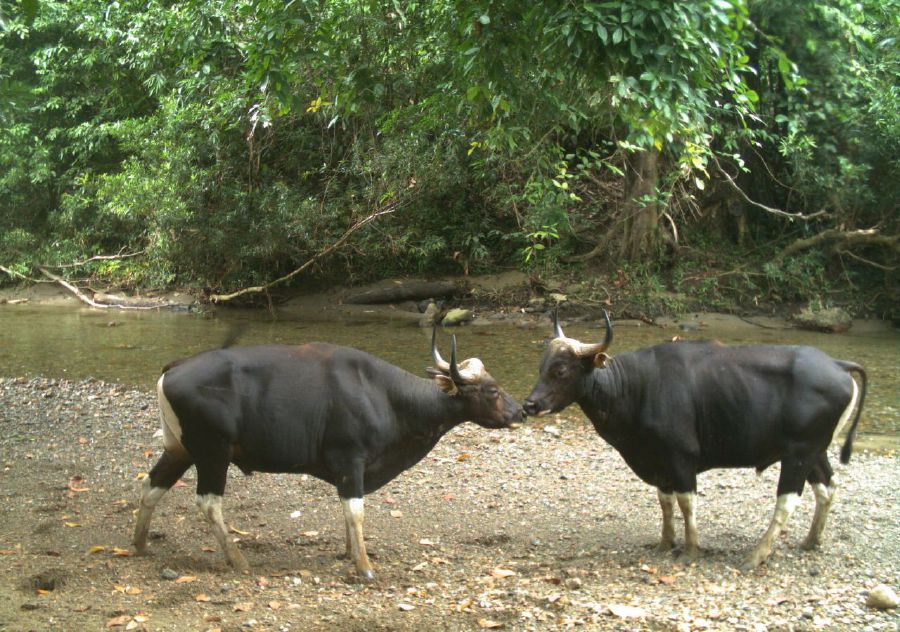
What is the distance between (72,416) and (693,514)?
7569mm

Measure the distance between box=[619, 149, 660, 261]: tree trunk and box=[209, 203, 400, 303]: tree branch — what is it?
5.08 m

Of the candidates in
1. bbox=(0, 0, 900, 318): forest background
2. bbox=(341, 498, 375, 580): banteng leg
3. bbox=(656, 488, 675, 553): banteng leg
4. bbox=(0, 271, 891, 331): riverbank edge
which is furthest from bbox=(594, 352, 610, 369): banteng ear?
bbox=(0, 271, 891, 331): riverbank edge

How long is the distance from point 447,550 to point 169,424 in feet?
7.20

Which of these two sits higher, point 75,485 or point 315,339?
point 315,339

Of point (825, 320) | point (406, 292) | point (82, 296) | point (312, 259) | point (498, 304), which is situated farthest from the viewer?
point (82, 296)

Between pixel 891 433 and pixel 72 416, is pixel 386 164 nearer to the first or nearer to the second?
pixel 72 416

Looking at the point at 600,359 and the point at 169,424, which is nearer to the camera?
the point at 169,424

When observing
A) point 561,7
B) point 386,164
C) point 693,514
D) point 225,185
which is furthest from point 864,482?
point 225,185

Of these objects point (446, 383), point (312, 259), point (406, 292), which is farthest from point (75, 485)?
point (406, 292)

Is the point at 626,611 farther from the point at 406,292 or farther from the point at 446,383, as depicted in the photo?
the point at 406,292

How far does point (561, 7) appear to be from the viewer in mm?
6070

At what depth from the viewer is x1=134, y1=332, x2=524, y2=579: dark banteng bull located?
19.8 ft

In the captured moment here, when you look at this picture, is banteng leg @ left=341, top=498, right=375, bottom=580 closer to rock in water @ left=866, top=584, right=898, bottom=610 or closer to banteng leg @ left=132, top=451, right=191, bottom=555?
banteng leg @ left=132, top=451, right=191, bottom=555

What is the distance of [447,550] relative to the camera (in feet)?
21.6
